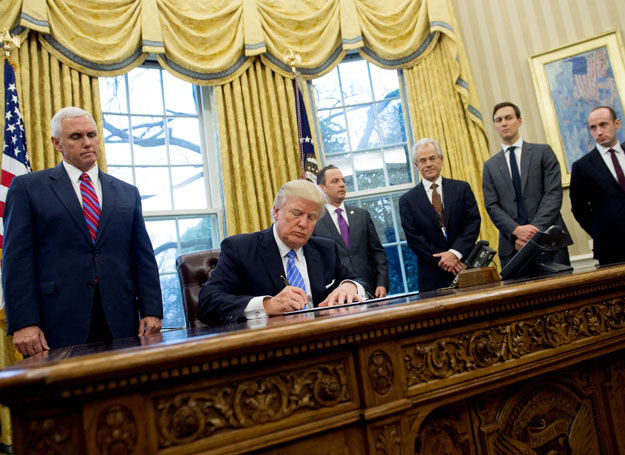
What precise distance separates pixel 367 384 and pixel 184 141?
13.3 ft

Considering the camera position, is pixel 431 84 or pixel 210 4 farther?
pixel 431 84

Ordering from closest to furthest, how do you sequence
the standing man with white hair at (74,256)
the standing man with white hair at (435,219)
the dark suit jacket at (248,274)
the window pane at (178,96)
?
the dark suit jacket at (248,274) < the standing man with white hair at (74,256) < the standing man with white hair at (435,219) < the window pane at (178,96)

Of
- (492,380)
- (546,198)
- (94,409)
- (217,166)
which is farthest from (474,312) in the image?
(217,166)

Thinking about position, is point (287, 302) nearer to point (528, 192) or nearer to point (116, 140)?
Answer: point (528, 192)

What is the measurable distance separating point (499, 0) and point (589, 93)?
52.0 inches

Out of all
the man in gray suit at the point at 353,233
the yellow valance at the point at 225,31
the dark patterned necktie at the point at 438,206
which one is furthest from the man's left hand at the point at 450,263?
the yellow valance at the point at 225,31

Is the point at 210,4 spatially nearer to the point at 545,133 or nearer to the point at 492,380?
the point at 545,133

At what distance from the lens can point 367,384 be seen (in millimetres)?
968

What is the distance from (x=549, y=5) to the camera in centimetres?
479

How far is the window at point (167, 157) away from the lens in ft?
14.1

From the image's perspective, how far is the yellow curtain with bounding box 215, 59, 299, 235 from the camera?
171 inches

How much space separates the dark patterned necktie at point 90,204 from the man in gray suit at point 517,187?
239cm

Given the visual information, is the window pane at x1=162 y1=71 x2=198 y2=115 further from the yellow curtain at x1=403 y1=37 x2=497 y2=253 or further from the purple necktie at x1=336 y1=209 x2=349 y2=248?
the yellow curtain at x1=403 y1=37 x2=497 y2=253

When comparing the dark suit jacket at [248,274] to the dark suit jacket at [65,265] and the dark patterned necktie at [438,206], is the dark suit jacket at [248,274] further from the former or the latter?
the dark patterned necktie at [438,206]
